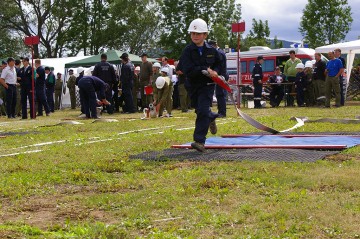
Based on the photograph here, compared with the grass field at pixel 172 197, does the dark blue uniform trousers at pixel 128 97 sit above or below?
above

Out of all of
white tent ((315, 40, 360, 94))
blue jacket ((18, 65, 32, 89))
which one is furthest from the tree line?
blue jacket ((18, 65, 32, 89))

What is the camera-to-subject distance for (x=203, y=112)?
9648 mm

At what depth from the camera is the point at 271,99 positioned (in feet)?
83.6

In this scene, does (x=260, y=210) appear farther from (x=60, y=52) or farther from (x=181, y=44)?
(x=60, y=52)

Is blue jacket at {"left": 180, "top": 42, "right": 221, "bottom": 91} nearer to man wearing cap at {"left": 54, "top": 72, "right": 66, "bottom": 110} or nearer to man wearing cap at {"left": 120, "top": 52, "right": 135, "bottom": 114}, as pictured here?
man wearing cap at {"left": 120, "top": 52, "right": 135, "bottom": 114}

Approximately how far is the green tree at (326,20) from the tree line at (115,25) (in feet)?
44.7

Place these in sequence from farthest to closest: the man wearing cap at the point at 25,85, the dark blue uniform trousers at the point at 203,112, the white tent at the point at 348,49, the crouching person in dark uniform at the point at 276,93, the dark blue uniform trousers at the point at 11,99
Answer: the white tent at the point at 348,49, the crouching person in dark uniform at the point at 276,93, the dark blue uniform trousers at the point at 11,99, the man wearing cap at the point at 25,85, the dark blue uniform trousers at the point at 203,112

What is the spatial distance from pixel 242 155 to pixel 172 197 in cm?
272

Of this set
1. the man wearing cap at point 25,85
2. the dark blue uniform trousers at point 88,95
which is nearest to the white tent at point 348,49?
the dark blue uniform trousers at point 88,95

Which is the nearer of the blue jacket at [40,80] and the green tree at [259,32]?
the blue jacket at [40,80]

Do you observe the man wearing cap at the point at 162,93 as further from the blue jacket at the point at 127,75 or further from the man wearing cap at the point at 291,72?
the man wearing cap at the point at 291,72

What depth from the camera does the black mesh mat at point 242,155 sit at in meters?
8.31

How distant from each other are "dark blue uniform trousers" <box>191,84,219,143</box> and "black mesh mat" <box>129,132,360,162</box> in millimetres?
239

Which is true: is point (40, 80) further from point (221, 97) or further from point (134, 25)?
point (134, 25)
